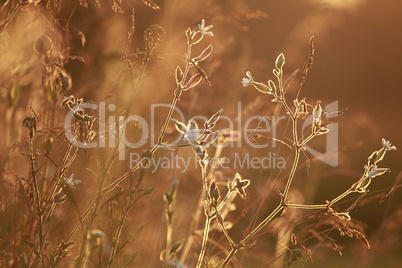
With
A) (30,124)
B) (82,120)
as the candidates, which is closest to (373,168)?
(82,120)

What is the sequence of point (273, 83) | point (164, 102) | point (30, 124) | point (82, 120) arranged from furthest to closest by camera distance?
point (164, 102) → point (273, 83) → point (82, 120) → point (30, 124)

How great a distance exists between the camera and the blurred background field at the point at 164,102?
1.46m

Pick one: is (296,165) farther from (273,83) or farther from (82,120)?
(82,120)

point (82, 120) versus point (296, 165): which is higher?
point (82, 120)

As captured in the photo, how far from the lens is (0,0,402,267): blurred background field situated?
1.46 m

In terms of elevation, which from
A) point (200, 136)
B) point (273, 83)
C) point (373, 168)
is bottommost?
point (373, 168)

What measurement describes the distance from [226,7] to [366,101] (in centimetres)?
433

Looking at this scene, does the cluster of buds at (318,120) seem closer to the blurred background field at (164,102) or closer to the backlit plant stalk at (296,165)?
the backlit plant stalk at (296,165)

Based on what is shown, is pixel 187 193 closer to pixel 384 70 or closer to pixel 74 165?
pixel 74 165

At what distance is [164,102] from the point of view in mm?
2598

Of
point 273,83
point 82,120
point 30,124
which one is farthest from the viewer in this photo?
point 273,83

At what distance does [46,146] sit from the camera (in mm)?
1127

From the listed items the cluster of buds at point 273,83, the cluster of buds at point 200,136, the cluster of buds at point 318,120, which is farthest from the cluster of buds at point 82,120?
the cluster of buds at point 318,120

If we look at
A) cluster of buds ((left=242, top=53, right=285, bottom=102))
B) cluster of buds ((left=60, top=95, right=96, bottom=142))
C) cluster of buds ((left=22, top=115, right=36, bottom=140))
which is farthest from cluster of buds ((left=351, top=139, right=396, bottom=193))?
cluster of buds ((left=22, top=115, right=36, bottom=140))
